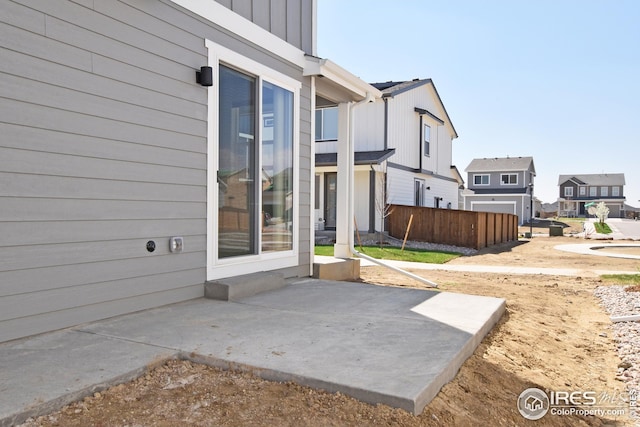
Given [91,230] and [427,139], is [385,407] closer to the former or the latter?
[91,230]

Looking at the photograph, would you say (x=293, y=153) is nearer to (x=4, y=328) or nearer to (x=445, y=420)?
(x=4, y=328)

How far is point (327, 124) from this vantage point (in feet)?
58.5

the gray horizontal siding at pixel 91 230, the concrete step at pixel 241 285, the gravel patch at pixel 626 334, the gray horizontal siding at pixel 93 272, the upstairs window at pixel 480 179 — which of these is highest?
the upstairs window at pixel 480 179

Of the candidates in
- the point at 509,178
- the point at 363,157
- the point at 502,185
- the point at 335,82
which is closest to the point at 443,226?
the point at 363,157

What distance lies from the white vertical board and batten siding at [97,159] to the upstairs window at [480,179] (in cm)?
4188

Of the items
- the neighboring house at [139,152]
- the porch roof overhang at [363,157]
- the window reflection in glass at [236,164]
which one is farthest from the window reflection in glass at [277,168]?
the porch roof overhang at [363,157]

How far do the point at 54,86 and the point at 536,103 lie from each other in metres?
28.3

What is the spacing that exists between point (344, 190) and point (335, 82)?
1751mm

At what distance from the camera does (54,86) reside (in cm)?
342

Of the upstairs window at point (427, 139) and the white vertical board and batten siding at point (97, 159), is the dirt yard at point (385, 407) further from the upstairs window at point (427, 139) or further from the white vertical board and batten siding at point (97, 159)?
the upstairs window at point (427, 139)

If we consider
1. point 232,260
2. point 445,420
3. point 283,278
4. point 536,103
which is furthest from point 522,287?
point 536,103

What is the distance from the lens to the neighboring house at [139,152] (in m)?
3.25

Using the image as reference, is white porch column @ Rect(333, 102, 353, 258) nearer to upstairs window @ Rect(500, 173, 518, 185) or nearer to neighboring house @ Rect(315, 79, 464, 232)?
neighboring house @ Rect(315, 79, 464, 232)

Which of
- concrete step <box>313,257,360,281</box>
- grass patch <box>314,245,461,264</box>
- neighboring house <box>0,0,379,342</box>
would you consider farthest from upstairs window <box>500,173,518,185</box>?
neighboring house <box>0,0,379,342</box>
